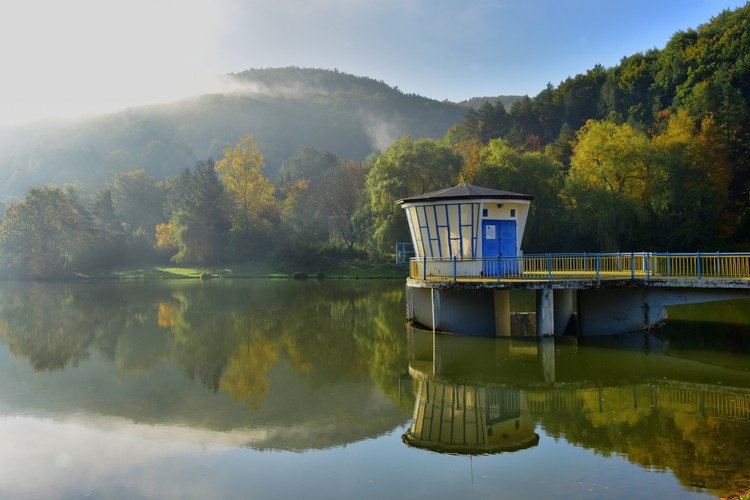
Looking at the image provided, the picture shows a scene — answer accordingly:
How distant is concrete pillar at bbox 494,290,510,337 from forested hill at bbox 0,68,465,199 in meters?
137

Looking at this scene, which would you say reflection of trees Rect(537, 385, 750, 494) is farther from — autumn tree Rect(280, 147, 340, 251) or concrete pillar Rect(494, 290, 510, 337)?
autumn tree Rect(280, 147, 340, 251)

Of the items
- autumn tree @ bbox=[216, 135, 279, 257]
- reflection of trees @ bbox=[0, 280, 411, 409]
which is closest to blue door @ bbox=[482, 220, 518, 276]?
reflection of trees @ bbox=[0, 280, 411, 409]

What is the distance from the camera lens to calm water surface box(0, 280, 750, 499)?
10453 mm

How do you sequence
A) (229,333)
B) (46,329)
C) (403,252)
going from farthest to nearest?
(46,329) < (403,252) < (229,333)

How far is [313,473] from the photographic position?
11.0 metres

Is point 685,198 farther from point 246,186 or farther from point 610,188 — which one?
point 246,186

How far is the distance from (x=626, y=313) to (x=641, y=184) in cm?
2970

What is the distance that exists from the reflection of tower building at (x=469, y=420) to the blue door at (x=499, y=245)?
8352mm

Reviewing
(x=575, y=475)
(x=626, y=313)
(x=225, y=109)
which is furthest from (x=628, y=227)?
(x=225, y=109)

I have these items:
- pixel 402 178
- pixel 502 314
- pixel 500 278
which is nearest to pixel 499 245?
pixel 500 278

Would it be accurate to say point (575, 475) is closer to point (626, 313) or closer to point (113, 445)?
point (113, 445)

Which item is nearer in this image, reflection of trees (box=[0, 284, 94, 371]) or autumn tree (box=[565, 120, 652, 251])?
reflection of trees (box=[0, 284, 94, 371])

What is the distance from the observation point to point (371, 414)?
14.6 metres

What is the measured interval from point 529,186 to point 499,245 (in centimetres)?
2578
